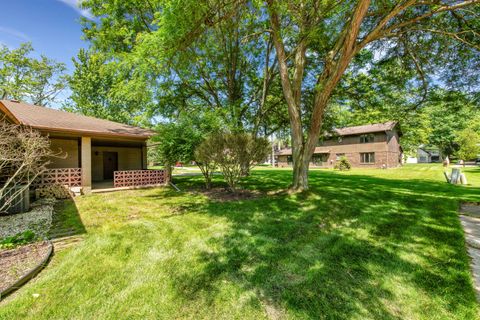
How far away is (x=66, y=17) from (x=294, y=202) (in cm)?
1697

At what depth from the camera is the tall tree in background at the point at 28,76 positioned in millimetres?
21250

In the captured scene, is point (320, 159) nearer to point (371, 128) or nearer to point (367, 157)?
point (367, 157)

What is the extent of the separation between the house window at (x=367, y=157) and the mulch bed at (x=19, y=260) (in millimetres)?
32062

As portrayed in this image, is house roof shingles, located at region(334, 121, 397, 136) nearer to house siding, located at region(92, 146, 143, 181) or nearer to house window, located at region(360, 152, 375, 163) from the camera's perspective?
house window, located at region(360, 152, 375, 163)

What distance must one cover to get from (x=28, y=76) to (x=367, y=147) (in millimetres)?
40606

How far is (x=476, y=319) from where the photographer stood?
224 cm

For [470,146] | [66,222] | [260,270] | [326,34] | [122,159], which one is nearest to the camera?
[260,270]

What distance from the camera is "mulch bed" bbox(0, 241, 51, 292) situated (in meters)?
2.96

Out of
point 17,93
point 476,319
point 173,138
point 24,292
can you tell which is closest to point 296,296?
point 476,319

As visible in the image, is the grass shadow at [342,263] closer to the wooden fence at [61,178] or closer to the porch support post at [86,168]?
the porch support post at [86,168]

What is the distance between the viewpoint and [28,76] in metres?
22.8

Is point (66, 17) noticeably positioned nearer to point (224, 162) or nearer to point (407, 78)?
point (224, 162)

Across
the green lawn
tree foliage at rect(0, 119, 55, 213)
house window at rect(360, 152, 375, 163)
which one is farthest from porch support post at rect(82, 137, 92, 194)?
house window at rect(360, 152, 375, 163)

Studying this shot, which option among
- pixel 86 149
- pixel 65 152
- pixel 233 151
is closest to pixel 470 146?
pixel 233 151
